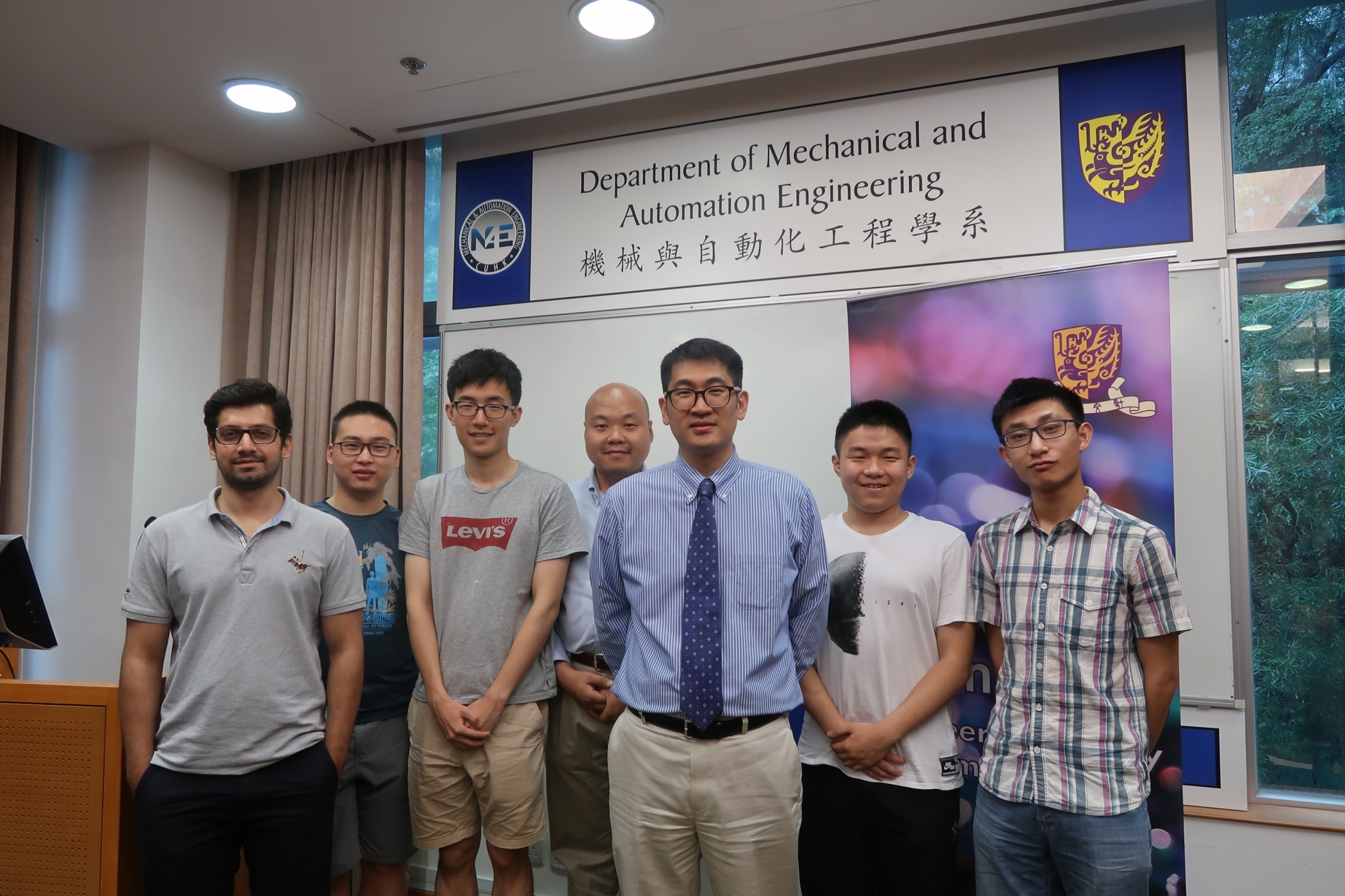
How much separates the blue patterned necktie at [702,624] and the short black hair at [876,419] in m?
0.60

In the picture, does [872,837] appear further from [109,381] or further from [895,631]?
[109,381]

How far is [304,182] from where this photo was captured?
3.73m

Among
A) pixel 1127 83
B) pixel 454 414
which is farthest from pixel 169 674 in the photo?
pixel 1127 83

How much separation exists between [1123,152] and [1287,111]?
21.1 inches

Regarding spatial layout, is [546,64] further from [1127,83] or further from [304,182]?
[1127,83]

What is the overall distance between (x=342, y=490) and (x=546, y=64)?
5.41 feet

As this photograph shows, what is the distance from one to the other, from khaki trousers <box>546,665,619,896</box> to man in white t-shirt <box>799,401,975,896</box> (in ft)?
1.96

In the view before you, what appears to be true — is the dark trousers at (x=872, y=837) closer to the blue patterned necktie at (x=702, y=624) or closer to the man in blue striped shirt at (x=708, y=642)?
the man in blue striped shirt at (x=708, y=642)

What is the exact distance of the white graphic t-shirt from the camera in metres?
2.07

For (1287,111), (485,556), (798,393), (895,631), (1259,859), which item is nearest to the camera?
(895,631)

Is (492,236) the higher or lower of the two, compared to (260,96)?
lower

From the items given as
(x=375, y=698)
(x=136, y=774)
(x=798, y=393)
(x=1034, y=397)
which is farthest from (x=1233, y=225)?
(x=136, y=774)

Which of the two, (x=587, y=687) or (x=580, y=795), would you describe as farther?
(x=580, y=795)

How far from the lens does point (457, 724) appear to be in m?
2.13
